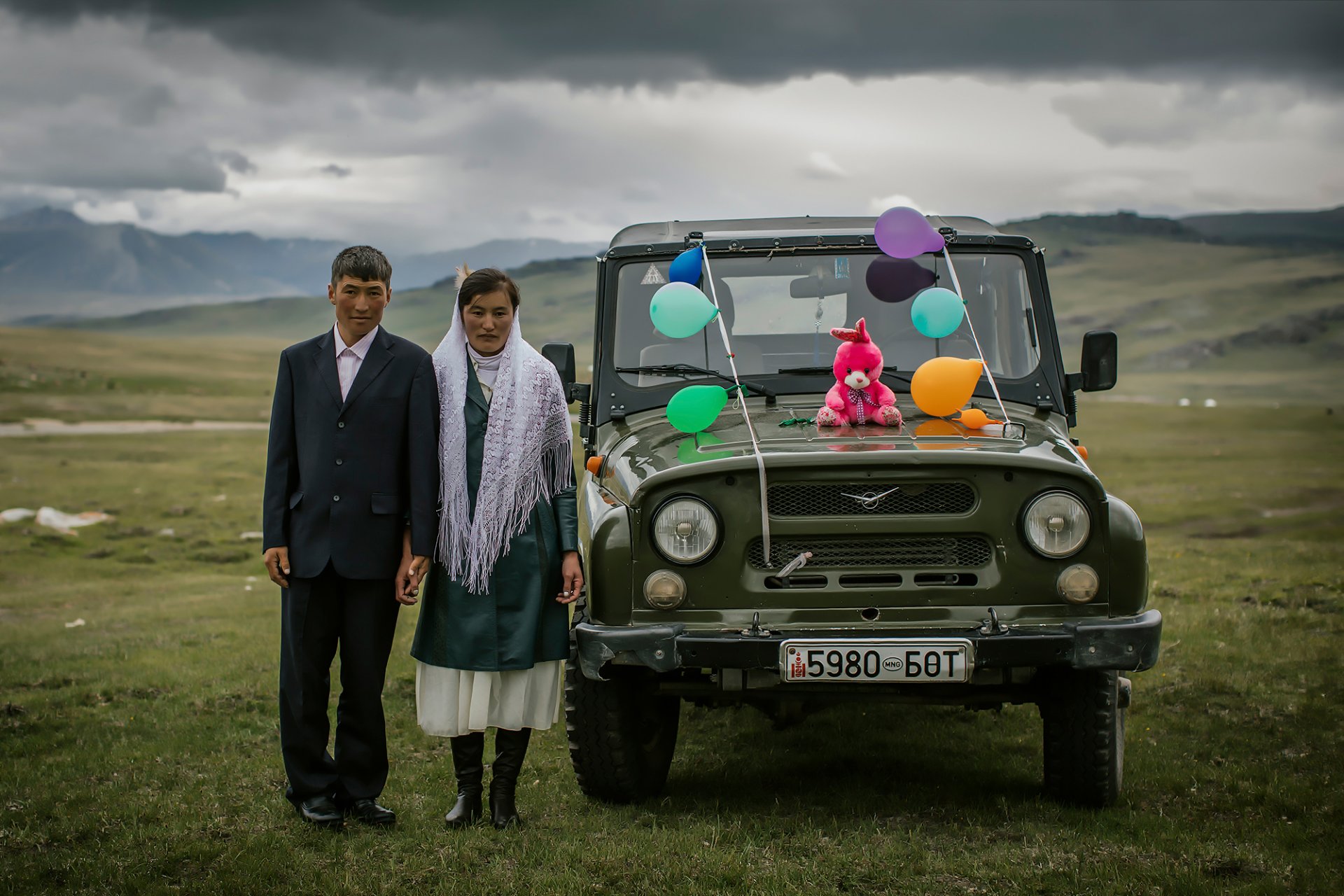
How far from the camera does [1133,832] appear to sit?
14.8 feet

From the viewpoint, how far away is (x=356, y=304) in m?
4.46

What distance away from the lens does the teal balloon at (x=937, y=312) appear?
17.9ft

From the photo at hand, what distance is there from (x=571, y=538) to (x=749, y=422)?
0.81 meters

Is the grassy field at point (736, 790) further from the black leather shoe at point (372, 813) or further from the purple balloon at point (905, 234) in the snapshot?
the purple balloon at point (905, 234)

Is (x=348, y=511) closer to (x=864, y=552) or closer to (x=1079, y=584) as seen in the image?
(x=864, y=552)

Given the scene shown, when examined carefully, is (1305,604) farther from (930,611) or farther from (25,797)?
(25,797)

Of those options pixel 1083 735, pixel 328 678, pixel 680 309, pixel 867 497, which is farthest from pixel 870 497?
pixel 328 678

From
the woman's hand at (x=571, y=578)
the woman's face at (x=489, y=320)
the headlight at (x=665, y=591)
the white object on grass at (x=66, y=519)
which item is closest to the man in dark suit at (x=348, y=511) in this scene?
the woman's face at (x=489, y=320)

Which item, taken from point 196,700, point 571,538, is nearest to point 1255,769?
point 571,538

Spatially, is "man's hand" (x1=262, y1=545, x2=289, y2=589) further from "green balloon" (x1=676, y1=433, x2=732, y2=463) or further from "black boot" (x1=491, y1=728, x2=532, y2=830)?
"green balloon" (x1=676, y1=433, x2=732, y2=463)

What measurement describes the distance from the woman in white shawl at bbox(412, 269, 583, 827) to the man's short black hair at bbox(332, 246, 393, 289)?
1.04 ft

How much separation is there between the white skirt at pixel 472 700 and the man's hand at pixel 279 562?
0.59m

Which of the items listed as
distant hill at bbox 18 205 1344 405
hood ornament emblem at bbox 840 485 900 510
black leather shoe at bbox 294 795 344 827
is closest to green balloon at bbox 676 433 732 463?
hood ornament emblem at bbox 840 485 900 510

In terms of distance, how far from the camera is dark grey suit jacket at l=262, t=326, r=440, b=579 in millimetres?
4406
